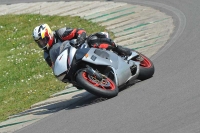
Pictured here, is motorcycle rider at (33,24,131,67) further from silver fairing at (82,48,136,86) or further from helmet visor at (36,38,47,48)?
silver fairing at (82,48,136,86)

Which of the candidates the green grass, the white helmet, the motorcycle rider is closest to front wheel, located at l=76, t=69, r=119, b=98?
the motorcycle rider

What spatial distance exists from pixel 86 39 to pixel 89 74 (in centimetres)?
90

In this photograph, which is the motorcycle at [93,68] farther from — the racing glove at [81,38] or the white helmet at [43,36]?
the white helmet at [43,36]

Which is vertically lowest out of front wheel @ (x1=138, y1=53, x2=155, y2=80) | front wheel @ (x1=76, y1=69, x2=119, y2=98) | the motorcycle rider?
front wheel @ (x1=138, y1=53, x2=155, y2=80)

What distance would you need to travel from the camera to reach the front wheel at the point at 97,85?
9.11 metres

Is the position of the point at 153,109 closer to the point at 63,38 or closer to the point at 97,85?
the point at 97,85

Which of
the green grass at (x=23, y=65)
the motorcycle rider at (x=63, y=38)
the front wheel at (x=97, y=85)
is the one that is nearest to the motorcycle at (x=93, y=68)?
the front wheel at (x=97, y=85)

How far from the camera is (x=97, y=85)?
9.31 metres

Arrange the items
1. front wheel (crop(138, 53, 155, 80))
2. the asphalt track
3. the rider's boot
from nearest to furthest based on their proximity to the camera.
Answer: the asphalt track, front wheel (crop(138, 53, 155, 80)), the rider's boot

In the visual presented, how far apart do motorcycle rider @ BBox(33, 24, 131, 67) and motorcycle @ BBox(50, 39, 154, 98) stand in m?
0.15

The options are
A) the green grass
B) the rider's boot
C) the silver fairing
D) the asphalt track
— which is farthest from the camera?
the green grass

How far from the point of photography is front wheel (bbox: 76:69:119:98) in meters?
9.11

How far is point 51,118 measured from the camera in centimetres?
916

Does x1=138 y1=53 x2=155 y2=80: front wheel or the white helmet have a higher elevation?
the white helmet
